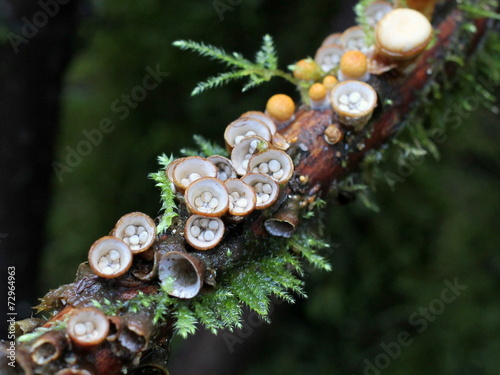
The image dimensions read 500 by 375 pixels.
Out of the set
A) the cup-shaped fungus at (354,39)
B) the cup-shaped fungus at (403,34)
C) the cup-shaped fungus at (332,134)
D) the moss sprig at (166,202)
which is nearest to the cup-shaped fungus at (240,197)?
the moss sprig at (166,202)

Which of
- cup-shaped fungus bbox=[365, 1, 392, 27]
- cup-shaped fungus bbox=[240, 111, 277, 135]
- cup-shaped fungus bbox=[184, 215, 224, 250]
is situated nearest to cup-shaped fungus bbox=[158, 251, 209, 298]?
cup-shaped fungus bbox=[184, 215, 224, 250]

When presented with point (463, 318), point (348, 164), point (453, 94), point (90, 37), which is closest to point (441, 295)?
point (463, 318)

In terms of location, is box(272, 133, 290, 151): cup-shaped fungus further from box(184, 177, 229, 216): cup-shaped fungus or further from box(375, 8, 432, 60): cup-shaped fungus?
box(375, 8, 432, 60): cup-shaped fungus

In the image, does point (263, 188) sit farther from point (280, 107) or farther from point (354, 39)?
point (354, 39)

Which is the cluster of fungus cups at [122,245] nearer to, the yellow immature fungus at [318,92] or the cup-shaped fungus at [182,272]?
the cup-shaped fungus at [182,272]

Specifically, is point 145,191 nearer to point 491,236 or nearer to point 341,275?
point 341,275

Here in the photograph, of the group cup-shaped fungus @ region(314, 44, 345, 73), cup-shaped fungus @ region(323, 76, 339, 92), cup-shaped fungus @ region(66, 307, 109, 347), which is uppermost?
cup-shaped fungus @ region(314, 44, 345, 73)
